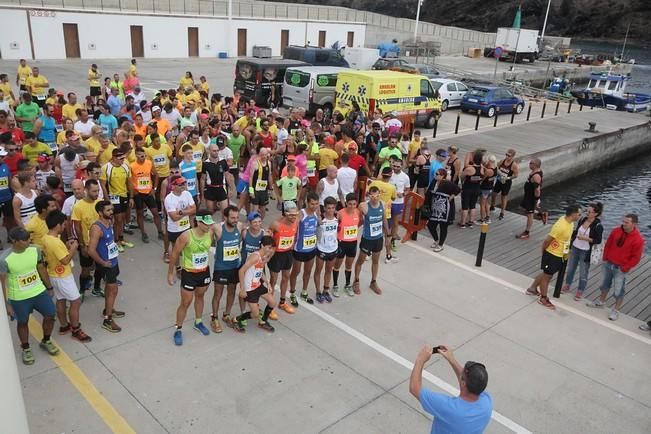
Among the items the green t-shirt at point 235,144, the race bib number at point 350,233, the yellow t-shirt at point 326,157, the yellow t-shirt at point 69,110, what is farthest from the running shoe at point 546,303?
the yellow t-shirt at point 69,110

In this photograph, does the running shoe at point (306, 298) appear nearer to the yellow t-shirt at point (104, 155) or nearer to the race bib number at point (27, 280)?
the race bib number at point (27, 280)

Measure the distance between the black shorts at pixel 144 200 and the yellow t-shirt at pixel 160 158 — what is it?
630 mm

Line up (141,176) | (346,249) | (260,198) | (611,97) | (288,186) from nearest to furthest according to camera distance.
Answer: (346,249)
(141,176)
(288,186)
(260,198)
(611,97)

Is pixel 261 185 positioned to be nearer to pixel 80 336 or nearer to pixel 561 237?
pixel 80 336

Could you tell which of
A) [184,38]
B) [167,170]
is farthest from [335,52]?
[167,170]

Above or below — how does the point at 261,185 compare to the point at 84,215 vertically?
below

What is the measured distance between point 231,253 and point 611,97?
31.6 metres

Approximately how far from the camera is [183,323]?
686cm

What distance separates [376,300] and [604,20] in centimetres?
11892

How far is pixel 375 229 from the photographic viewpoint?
305 inches

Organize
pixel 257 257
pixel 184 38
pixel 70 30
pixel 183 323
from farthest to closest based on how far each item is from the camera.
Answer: pixel 184 38, pixel 70 30, pixel 183 323, pixel 257 257

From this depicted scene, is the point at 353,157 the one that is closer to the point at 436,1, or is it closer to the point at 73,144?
the point at 73,144

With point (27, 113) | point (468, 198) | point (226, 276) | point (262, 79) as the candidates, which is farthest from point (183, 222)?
point (262, 79)

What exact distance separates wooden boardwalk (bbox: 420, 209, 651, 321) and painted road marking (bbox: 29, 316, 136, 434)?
6826mm
